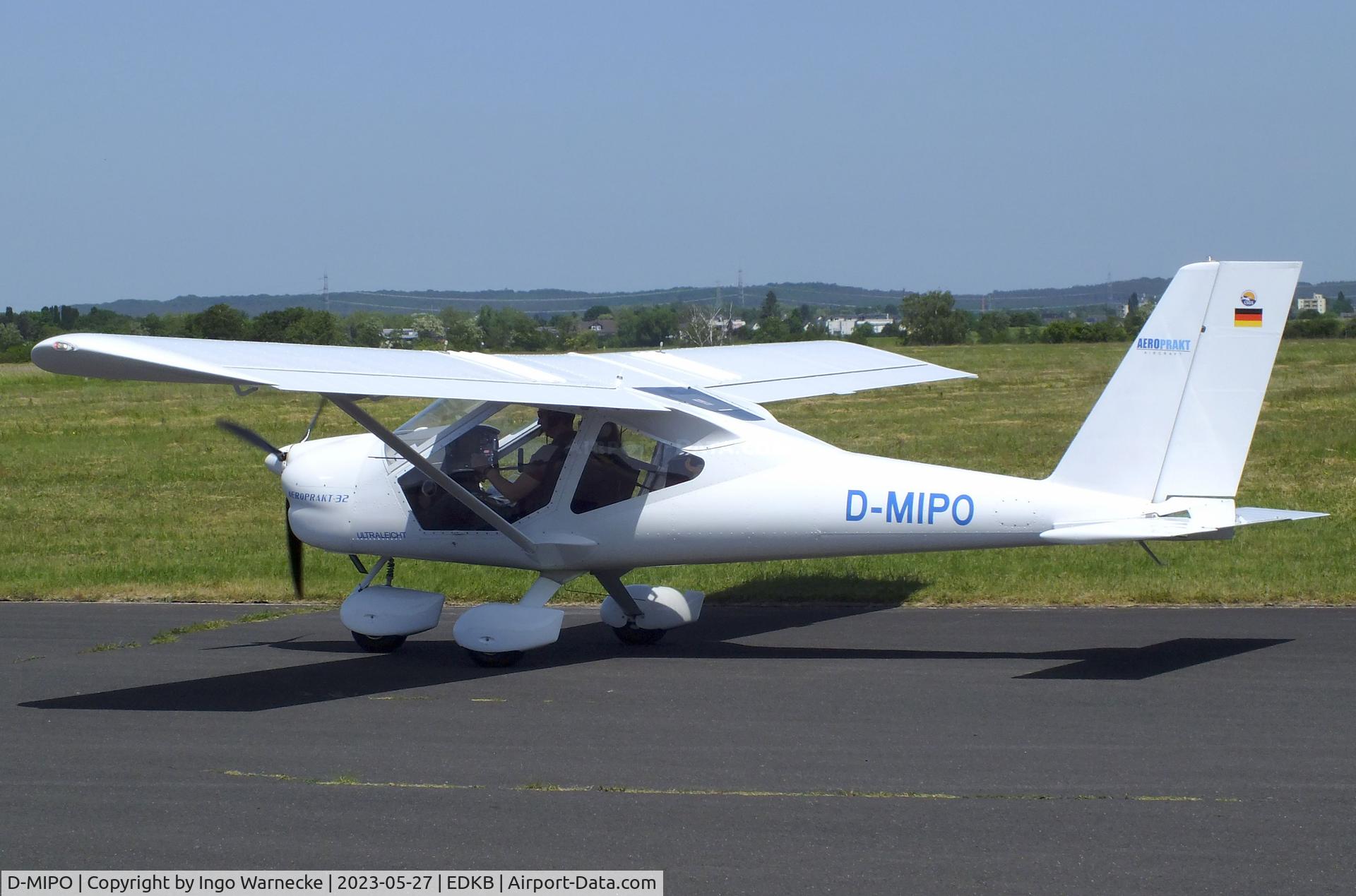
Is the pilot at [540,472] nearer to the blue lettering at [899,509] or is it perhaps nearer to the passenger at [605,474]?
the passenger at [605,474]

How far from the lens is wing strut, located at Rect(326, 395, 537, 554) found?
29.8ft

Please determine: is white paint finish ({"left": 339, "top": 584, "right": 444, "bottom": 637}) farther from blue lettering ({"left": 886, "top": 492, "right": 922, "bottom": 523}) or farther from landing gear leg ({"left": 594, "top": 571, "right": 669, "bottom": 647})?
blue lettering ({"left": 886, "top": 492, "right": 922, "bottom": 523})

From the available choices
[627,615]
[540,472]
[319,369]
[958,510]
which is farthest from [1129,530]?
[319,369]

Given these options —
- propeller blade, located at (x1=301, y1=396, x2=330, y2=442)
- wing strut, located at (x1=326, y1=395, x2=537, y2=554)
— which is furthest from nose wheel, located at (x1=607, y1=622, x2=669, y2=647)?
propeller blade, located at (x1=301, y1=396, x2=330, y2=442)

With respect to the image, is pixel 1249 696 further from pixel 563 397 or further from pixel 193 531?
pixel 193 531

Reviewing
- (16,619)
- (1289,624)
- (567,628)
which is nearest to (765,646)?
(567,628)

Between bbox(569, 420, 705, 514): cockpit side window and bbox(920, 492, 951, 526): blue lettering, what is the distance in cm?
181

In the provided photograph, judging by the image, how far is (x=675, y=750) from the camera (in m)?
7.00

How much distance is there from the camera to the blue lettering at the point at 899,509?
8.83 m

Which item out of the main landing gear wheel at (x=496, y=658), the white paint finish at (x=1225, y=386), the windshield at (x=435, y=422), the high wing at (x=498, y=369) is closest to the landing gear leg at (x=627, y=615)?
the main landing gear wheel at (x=496, y=658)

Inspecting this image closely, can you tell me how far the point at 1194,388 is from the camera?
27.2 ft

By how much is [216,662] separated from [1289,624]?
7.62 m

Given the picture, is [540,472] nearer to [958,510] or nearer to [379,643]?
[379,643]

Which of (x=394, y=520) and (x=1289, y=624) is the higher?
(x=394, y=520)
